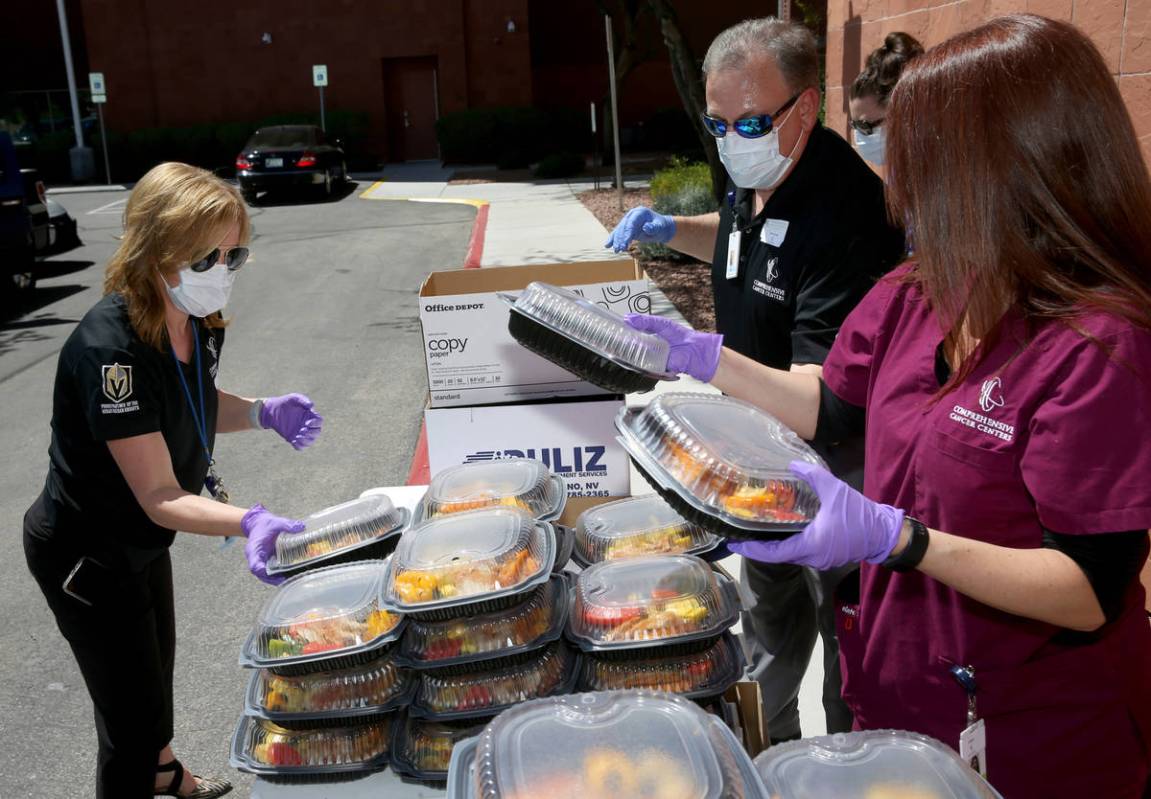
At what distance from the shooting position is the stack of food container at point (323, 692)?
2.10m

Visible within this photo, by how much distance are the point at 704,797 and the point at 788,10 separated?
698 cm

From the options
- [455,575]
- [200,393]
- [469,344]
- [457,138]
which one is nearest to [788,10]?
[469,344]

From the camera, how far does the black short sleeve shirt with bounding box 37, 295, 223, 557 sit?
249 cm

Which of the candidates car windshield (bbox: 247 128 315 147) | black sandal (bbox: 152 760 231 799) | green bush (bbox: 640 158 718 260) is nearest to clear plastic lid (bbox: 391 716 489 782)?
black sandal (bbox: 152 760 231 799)

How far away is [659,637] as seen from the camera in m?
2.13

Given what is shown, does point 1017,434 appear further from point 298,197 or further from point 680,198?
point 298,197

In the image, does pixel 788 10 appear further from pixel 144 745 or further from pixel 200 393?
pixel 144 745

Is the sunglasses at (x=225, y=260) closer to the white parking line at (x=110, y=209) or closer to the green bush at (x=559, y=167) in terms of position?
the white parking line at (x=110, y=209)

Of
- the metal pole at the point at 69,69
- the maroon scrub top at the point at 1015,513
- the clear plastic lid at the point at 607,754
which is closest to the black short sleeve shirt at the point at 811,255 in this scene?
the maroon scrub top at the point at 1015,513

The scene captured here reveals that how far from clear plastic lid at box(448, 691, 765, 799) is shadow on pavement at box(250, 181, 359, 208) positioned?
21982 millimetres

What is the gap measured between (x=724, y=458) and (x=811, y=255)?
48.6 inches

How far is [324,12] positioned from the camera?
1200 inches

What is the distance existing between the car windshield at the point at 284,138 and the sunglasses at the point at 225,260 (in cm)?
2087

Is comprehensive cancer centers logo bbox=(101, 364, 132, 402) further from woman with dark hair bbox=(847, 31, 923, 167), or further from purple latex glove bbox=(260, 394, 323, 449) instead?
woman with dark hair bbox=(847, 31, 923, 167)
